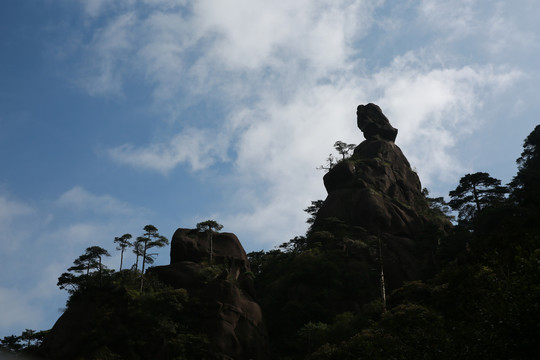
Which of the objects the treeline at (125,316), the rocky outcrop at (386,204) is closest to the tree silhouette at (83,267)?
the treeline at (125,316)

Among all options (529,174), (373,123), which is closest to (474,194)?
(529,174)

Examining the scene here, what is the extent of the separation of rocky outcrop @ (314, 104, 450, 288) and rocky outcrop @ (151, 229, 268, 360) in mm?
16808

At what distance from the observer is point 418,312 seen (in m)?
28.8

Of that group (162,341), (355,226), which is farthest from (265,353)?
(355,226)

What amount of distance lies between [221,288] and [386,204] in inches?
1206

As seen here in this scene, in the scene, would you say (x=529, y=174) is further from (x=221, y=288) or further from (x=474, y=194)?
(x=221, y=288)

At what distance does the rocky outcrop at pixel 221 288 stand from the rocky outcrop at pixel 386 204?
55.1 ft

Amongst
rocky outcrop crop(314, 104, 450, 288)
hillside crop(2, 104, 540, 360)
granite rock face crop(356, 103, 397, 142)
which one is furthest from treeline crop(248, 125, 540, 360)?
granite rock face crop(356, 103, 397, 142)

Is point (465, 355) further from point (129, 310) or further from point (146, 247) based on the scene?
point (146, 247)

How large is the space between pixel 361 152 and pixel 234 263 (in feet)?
121

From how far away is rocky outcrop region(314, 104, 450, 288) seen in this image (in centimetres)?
5447

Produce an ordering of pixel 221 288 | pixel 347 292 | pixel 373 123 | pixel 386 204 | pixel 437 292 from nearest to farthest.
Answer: pixel 437 292 < pixel 221 288 < pixel 347 292 < pixel 386 204 < pixel 373 123

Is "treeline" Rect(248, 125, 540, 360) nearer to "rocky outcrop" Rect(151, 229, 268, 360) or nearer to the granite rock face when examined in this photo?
"rocky outcrop" Rect(151, 229, 268, 360)

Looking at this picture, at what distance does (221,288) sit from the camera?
4134 cm
